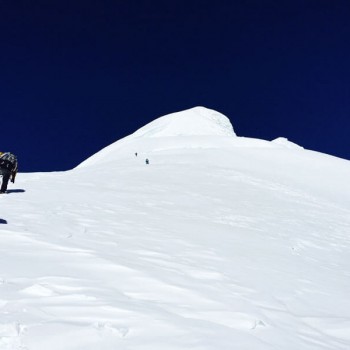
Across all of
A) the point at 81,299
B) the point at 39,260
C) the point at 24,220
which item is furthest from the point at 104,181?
the point at 81,299

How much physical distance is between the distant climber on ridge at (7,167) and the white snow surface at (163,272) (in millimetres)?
475

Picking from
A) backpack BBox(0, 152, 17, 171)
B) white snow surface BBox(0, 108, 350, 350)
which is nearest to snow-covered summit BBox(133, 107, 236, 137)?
white snow surface BBox(0, 108, 350, 350)

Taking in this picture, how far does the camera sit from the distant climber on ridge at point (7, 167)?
49.5 ft

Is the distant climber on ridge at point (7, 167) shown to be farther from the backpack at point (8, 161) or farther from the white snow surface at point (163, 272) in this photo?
the white snow surface at point (163, 272)

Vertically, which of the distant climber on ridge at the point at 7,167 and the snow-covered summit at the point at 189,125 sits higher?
→ the snow-covered summit at the point at 189,125

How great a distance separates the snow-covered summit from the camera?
86062mm

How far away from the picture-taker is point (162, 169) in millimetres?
31047

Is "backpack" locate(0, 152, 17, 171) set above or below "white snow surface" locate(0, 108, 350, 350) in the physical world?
above

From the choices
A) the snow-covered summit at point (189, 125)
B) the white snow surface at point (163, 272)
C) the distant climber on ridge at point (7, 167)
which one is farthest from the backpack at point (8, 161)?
the snow-covered summit at point (189, 125)

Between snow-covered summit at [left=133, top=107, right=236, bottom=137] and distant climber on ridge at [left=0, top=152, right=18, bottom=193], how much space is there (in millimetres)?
69062

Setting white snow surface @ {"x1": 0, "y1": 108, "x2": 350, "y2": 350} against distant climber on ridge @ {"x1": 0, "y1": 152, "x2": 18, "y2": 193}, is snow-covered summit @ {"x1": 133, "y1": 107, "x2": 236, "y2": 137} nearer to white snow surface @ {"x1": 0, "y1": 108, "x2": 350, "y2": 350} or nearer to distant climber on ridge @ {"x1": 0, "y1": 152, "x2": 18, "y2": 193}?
white snow surface @ {"x1": 0, "y1": 108, "x2": 350, "y2": 350}

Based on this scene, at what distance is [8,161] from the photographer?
15305 millimetres

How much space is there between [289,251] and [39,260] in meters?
7.47

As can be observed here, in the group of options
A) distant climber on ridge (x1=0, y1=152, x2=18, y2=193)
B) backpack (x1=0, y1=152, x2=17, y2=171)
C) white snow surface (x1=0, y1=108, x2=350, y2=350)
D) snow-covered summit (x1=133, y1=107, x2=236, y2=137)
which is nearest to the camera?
white snow surface (x1=0, y1=108, x2=350, y2=350)
